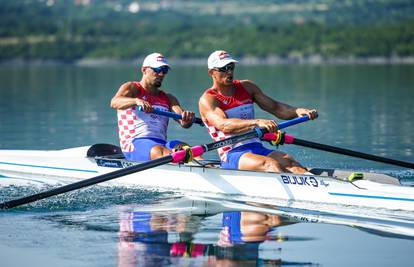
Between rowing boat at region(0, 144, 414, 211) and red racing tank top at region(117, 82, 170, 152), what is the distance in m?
0.40

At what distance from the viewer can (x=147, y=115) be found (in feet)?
53.5

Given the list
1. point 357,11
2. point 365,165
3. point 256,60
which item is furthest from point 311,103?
point 357,11

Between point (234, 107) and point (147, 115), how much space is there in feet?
6.22

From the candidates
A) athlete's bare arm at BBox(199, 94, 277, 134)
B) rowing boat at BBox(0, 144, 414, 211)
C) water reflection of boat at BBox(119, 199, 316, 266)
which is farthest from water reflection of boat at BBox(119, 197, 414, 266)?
athlete's bare arm at BBox(199, 94, 277, 134)

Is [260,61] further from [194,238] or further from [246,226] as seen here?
[194,238]

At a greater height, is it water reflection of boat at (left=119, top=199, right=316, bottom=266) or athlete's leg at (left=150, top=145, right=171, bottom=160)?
athlete's leg at (left=150, top=145, right=171, bottom=160)

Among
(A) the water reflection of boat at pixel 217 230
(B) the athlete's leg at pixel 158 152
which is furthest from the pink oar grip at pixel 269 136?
(B) the athlete's leg at pixel 158 152

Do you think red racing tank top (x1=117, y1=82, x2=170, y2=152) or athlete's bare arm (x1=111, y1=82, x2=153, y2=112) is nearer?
athlete's bare arm (x1=111, y1=82, x2=153, y2=112)

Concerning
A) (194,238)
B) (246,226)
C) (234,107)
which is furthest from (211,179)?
(194,238)

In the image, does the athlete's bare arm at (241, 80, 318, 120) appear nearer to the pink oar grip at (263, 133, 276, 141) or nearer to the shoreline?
the pink oar grip at (263, 133, 276, 141)

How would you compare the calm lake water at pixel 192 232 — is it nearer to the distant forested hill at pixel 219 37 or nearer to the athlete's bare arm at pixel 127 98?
the athlete's bare arm at pixel 127 98

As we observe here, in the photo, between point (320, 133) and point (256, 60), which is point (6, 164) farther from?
point (256, 60)

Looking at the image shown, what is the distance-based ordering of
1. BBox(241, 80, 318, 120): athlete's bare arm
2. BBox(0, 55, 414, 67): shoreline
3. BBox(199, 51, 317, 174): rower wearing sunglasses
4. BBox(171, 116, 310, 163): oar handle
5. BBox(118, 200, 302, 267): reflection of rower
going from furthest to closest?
BBox(0, 55, 414, 67): shoreline, BBox(241, 80, 318, 120): athlete's bare arm, BBox(199, 51, 317, 174): rower wearing sunglasses, BBox(171, 116, 310, 163): oar handle, BBox(118, 200, 302, 267): reflection of rower

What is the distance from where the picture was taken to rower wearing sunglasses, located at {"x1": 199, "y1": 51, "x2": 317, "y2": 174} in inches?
577
